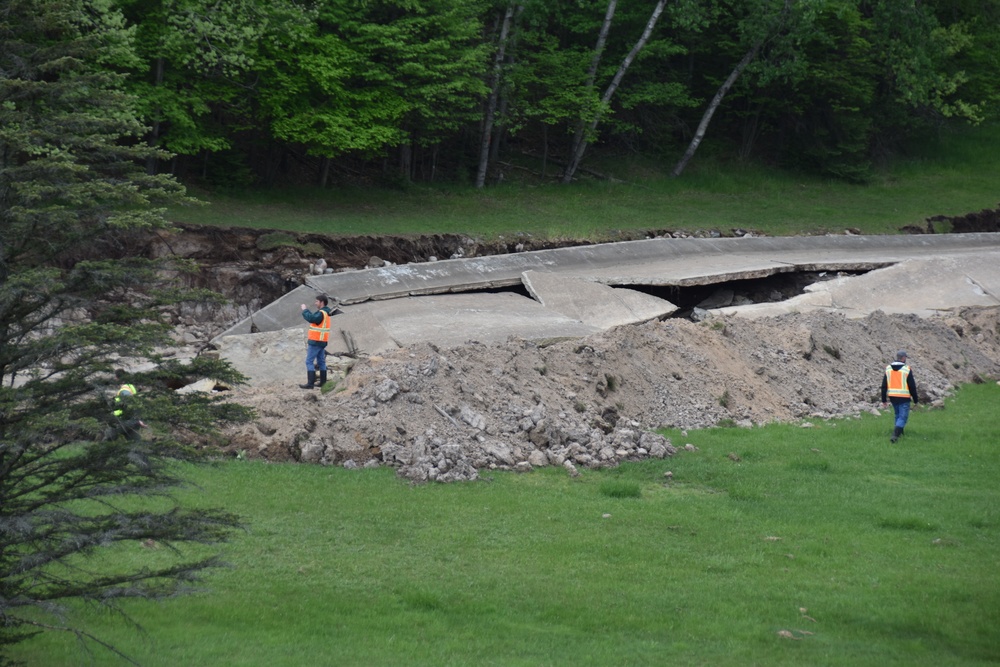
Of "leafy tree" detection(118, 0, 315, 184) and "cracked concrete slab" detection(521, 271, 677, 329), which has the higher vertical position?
"leafy tree" detection(118, 0, 315, 184)

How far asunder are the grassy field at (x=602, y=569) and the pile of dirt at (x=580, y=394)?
23.5 inches

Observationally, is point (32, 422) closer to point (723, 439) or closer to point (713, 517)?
point (713, 517)

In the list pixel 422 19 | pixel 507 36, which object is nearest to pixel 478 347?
pixel 422 19

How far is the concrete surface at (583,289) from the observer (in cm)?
2138

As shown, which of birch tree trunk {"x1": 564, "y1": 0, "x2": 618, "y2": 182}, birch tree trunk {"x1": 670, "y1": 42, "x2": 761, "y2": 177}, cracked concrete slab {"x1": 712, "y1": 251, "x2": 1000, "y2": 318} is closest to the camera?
cracked concrete slab {"x1": 712, "y1": 251, "x2": 1000, "y2": 318}

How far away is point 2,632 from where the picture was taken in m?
8.71

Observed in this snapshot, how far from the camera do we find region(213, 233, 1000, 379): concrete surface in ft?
70.1

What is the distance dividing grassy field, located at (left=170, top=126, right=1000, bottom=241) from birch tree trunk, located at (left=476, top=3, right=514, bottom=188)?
2.81ft

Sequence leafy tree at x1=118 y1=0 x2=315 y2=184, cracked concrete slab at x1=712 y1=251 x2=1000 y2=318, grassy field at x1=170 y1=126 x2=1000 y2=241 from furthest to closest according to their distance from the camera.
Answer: grassy field at x1=170 y1=126 x2=1000 y2=241, leafy tree at x1=118 y1=0 x2=315 y2=184, cracked concrete slab at x1=712 y1=251 x2=1000 y2=318

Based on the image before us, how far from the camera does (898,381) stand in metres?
18.1

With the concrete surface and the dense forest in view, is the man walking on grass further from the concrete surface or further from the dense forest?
the dense forest

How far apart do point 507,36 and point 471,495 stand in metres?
26.6

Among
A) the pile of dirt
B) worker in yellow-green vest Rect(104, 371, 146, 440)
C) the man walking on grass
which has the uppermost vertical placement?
worker in yellow-green vest Rect(104, 371, 146, 440)

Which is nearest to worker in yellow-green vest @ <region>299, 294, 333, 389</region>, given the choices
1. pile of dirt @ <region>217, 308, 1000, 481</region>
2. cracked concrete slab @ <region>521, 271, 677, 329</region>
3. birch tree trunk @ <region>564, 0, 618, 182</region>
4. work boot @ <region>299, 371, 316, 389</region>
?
work boot @ <region>299, 371, 316, 389</region>
